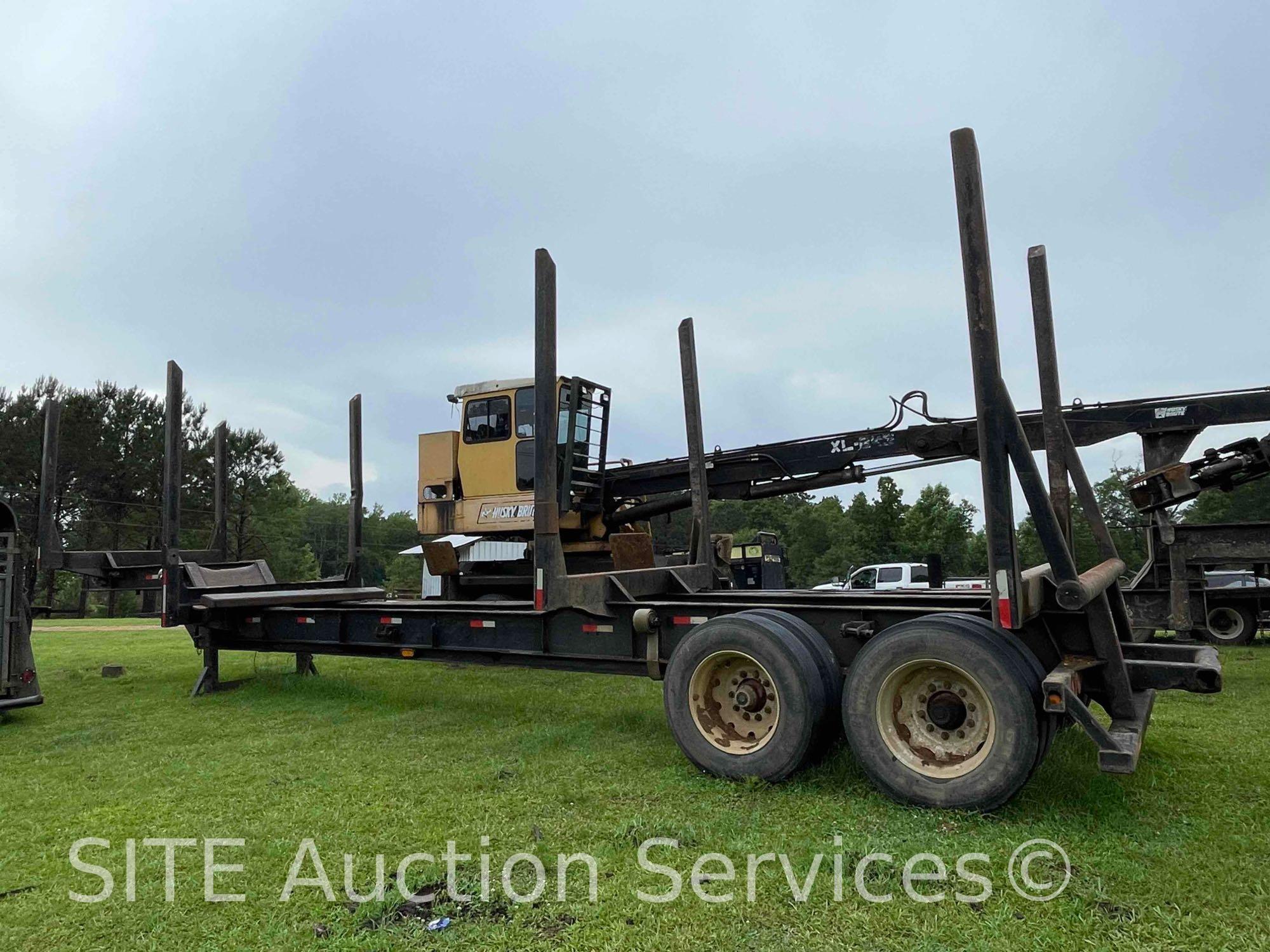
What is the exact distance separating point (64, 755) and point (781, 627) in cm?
524

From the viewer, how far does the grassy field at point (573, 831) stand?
308 cm

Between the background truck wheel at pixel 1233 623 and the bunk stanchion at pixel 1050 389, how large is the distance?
11515 millimetres

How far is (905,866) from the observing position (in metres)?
3.59

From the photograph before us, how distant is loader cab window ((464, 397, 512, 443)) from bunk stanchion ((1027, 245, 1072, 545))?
7.52m

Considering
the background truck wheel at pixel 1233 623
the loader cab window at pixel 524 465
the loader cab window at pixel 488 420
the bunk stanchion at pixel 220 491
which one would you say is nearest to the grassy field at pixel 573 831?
the bunk stanchion at pixel 220 491

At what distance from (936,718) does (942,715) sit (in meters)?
0.04

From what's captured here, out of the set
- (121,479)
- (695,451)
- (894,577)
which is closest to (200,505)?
(121,479)

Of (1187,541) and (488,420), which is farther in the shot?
(488,420)

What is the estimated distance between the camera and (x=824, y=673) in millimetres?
4969

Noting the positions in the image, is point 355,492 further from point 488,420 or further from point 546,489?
point 546,489

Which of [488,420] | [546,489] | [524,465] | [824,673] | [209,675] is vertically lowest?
[209,675]

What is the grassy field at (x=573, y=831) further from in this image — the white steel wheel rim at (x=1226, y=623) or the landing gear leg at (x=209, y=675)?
the white steel wheel rim at (x=1226, y=623)

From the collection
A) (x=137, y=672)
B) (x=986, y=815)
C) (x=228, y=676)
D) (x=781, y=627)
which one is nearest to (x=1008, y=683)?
(x=986, y=815)

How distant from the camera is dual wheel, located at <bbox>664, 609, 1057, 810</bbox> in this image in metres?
4.21
